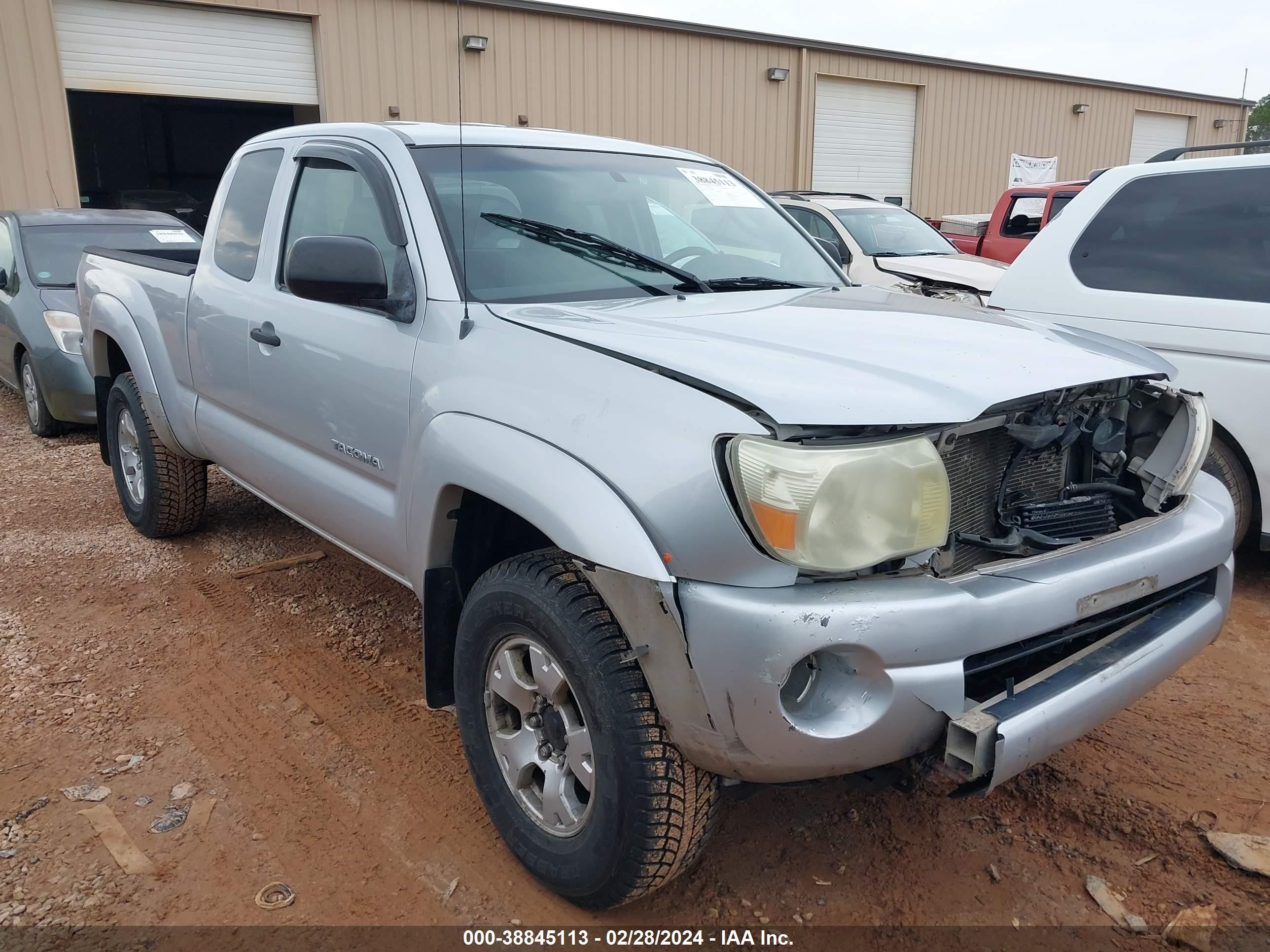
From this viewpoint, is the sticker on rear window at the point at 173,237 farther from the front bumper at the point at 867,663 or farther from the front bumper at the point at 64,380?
the front bumper at the point at 867,663

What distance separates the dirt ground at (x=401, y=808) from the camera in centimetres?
239

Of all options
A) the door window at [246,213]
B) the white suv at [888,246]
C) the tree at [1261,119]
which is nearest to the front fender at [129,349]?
the door window at [246,213]

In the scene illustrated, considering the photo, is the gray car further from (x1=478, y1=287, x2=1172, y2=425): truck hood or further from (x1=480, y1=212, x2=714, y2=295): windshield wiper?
(x1=478, y1=287, x2=1172, y2=425): truck hood

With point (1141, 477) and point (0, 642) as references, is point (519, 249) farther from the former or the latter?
point (0, 642)

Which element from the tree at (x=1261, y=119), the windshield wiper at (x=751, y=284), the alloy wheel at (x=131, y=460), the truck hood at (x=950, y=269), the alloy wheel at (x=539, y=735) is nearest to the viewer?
the alloy wheel at (x=539, y=735)

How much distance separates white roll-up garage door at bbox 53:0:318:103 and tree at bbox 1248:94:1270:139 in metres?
35.1

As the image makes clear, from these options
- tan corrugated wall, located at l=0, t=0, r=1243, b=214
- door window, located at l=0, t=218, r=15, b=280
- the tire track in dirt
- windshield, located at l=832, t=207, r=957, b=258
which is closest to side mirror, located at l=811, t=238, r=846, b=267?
windshield, located at l=832, t=207, r=957, b=258

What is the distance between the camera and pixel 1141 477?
105 inches

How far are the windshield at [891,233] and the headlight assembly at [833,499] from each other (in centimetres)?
802

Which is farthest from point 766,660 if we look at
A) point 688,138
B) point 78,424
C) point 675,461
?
point 688,138

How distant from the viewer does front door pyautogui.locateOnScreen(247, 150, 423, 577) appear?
2773 millimetres

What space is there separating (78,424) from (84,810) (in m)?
5.43

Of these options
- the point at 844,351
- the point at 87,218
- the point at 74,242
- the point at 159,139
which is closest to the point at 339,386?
the point at 844,351

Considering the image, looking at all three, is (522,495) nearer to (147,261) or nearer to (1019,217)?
(147,261)
